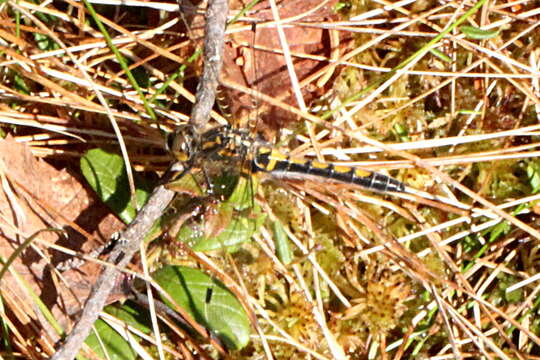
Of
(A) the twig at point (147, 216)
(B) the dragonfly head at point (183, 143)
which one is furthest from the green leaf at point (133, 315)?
(B) the dragonfly head at point (183, 143)

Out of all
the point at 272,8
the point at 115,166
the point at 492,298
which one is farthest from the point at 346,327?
the point at 272,8

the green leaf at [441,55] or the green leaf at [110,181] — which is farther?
the green leaf at [441,55]

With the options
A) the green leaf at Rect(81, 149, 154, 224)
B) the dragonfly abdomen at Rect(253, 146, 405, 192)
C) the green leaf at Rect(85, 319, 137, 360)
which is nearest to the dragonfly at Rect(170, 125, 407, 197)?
the dragonfly abdomen at Rect(253, 146, 405, 192)

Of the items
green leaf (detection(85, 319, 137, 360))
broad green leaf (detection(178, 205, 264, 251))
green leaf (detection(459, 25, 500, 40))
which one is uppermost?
green leaf (detection(459, 25, 500, 40))

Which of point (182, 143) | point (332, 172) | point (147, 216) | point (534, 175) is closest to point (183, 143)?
point (182, 143)

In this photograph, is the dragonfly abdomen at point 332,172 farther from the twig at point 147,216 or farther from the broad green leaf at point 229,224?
the twig at point 147,216

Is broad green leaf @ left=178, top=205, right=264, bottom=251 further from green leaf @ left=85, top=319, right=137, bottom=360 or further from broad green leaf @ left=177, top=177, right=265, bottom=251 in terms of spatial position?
green leaf @ left=85, top=319, right=137, bottom=360
